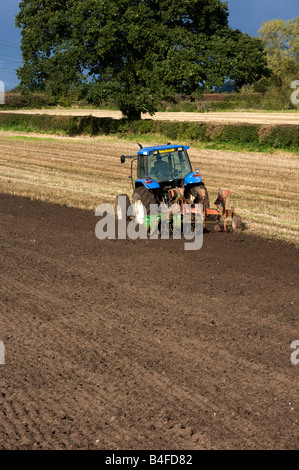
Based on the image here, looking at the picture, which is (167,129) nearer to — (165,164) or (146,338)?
(165,164)

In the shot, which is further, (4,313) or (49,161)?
(49,161)

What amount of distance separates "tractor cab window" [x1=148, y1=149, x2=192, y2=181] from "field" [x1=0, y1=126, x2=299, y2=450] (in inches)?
55.2

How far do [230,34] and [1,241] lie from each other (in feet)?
80.7

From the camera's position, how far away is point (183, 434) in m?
4.52

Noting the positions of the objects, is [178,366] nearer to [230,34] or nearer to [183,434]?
[183,434]

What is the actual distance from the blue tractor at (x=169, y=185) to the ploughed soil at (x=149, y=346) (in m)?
0.80

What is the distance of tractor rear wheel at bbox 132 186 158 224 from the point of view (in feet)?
34.6

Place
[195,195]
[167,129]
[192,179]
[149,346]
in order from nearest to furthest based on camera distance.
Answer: [149,346], [195,195], [192,179], [167,129]

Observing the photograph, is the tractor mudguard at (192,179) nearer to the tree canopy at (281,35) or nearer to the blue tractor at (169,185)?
the blue tractor at (169,185)

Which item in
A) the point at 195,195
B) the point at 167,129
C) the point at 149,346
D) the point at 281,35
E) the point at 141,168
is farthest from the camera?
the point at 281,35

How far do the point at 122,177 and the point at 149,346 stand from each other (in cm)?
1418

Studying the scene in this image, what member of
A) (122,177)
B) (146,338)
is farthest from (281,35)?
(146,338)

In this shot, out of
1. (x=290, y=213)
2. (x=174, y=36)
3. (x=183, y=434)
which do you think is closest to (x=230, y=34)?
(x=174, y=36)

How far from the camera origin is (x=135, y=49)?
31.0 m
